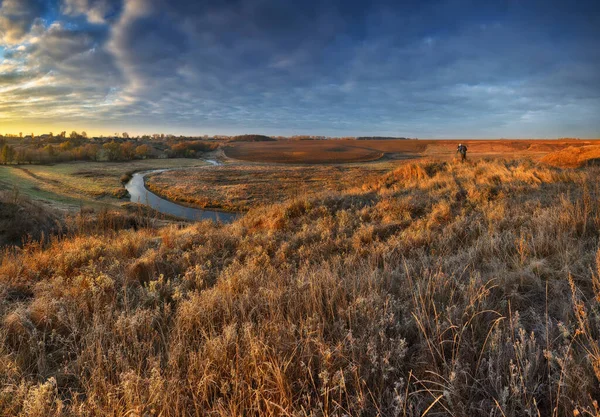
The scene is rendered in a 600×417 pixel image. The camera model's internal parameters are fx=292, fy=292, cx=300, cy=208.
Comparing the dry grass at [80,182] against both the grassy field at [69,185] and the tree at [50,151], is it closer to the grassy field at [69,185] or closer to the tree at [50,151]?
the grassy field at [69,185]

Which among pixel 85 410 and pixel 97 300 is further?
pixel 97 300

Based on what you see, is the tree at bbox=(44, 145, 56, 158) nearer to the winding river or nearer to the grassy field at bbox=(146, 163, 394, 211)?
the winding river

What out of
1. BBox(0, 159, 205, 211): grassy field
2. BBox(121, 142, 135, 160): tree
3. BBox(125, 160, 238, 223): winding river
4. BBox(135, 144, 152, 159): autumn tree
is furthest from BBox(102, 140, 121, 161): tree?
BBox(125, 160, 238, 223): winding river

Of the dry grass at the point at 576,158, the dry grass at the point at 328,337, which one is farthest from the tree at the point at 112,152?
the dry grass at the point at 576,158

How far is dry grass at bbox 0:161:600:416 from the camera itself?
7.15ft

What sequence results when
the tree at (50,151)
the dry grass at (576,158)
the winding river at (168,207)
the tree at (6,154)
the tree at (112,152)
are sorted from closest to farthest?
the dry grass at (576,158), the winding river at (168,207), the tree at (6,154), the tree at (50,151), the tree at (112,152)

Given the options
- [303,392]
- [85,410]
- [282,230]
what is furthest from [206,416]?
[282,230]

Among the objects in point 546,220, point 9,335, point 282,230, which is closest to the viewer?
point 9,335

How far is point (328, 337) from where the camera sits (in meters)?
2.95

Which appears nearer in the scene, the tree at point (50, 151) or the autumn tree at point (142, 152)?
the tree at point (50, 151)

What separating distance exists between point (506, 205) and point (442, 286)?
6714 millimetres

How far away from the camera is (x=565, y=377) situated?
2.07 metres

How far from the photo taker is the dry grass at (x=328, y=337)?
218cm

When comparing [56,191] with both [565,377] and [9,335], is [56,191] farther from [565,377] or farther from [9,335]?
[565,377]
